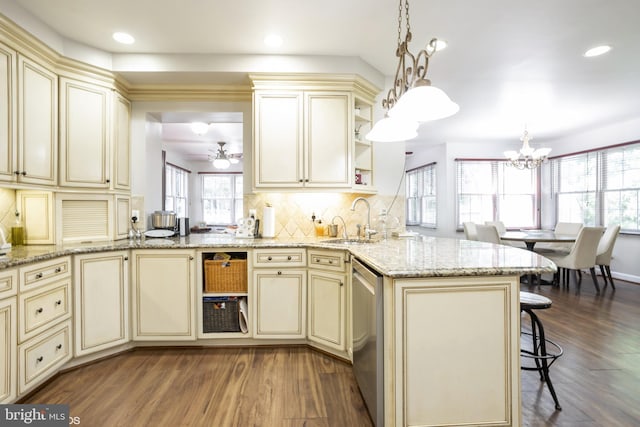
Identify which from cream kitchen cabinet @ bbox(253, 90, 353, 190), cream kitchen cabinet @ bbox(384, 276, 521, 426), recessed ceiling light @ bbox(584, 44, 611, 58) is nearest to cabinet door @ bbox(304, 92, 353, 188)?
cream kitchen cabinet @ bbox(253, 90, 353, 190)

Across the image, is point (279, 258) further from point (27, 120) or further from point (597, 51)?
point (597, 51)

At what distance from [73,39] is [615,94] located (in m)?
6.08

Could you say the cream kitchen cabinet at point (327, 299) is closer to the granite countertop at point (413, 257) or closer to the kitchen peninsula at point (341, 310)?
the kitchen peninsula at point (341, 310)

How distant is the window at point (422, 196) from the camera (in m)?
7.55

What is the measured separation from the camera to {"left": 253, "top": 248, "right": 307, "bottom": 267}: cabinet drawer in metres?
2.71

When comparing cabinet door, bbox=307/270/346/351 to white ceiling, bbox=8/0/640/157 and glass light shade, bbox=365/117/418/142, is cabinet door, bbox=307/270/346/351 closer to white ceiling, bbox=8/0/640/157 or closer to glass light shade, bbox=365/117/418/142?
glass light shade, bbox=365/117/418/142

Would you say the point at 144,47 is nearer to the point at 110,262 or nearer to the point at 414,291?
the point at 110,262

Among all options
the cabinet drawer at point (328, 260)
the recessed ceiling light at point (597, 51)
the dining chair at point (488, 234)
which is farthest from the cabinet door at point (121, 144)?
the dining chair at point (488, 234)

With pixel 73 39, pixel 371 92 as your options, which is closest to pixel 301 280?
pixel 371 92

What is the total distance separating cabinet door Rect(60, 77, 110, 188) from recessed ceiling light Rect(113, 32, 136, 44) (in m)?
0.47

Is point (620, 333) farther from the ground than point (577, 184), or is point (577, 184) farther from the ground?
point (577, 184)

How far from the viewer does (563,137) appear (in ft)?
21.4

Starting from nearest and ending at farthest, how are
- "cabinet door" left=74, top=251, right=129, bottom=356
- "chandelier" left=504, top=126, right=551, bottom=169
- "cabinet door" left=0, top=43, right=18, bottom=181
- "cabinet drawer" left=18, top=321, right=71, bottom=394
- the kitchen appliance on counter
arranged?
"cabinet drawer" left=18, top=321, right=71, bottom=394 < "cabinet door" left=0, top=43, right=18, bottom=181 < "cabinet door" left=74, top=251, right=129, bottom=356 < the kitchen appliance on counter < "chandelier" left=504, top=126, right=551, bottom=169

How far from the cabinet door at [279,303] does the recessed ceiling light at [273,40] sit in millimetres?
1974
